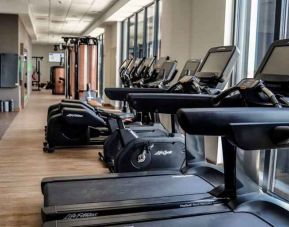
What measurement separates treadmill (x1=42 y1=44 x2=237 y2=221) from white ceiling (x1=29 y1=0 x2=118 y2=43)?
7219 millimetres

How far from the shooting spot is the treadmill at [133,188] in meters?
2.64

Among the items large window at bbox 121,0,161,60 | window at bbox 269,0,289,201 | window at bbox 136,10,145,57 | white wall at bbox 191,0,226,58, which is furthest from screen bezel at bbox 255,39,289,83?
window at bbox 136,10,145,57

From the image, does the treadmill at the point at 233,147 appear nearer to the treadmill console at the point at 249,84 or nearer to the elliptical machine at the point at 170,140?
the treadmill console at the point at 249,84

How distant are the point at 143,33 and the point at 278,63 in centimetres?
752

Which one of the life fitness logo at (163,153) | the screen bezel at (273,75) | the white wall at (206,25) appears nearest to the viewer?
the screen bezel at (273,75)

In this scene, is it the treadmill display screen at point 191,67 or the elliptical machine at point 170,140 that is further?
the treadmill display screen at point 191,67

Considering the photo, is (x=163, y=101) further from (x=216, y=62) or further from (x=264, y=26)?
(x=264, y=26)

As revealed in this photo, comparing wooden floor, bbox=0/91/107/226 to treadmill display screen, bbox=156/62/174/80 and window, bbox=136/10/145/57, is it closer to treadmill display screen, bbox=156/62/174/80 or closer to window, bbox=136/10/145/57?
treadmill display screen, bbox=156/62/174/80

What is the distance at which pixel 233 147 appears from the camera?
2.48 m

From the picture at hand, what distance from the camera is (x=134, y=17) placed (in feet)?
35.2

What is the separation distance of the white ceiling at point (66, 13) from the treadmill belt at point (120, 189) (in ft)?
24.1

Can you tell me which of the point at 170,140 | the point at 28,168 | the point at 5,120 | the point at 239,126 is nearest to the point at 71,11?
the point at 5,120

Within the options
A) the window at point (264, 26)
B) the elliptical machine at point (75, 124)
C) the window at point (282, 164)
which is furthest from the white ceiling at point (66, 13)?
the window at point (282, 164)

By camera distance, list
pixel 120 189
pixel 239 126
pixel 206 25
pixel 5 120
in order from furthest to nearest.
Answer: pixel 5 120, pixel 206 25, pixel 120 189, pixel 239 126
